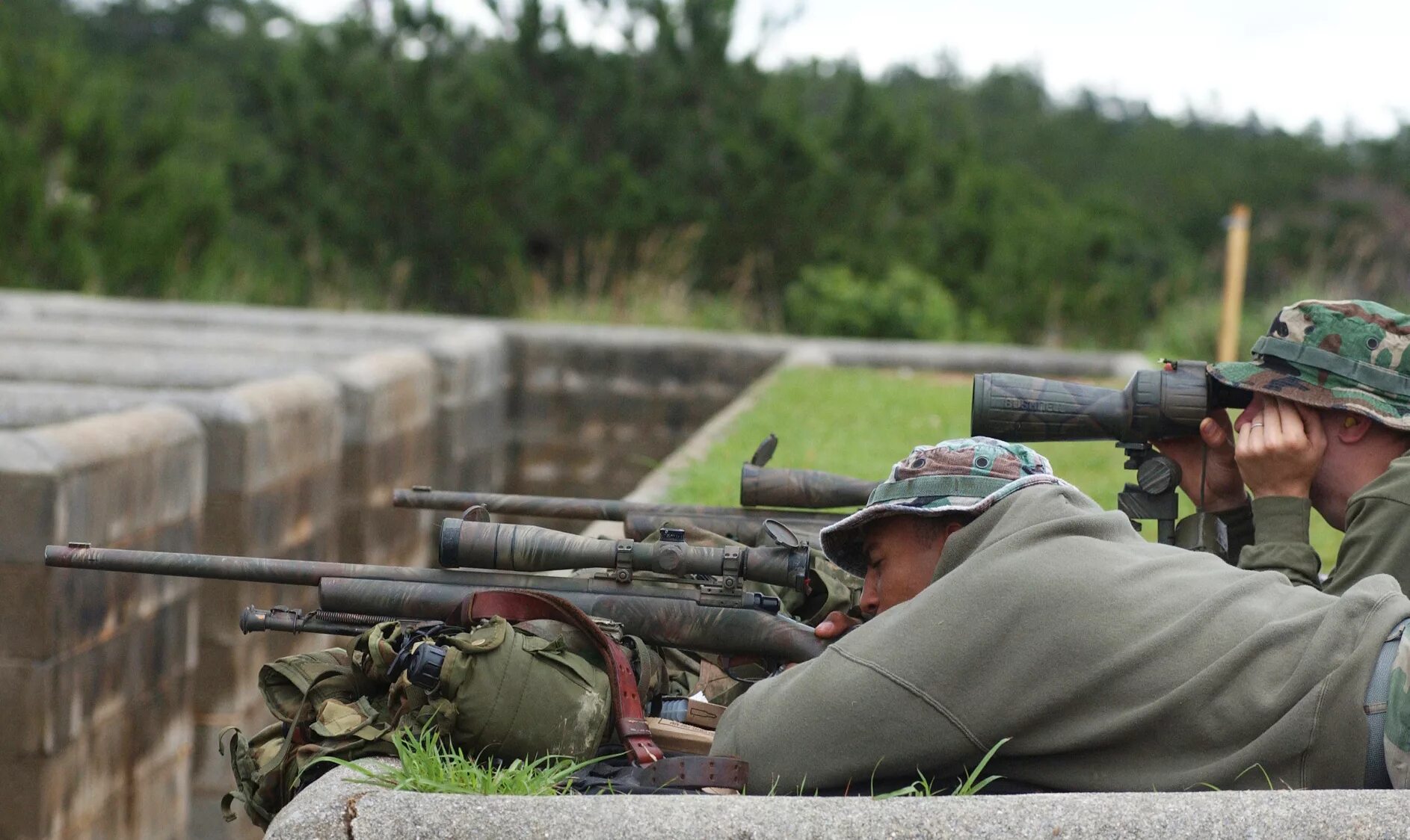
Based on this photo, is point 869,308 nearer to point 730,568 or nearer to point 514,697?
point 730,568

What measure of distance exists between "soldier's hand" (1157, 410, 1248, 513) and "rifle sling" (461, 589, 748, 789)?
138 cm

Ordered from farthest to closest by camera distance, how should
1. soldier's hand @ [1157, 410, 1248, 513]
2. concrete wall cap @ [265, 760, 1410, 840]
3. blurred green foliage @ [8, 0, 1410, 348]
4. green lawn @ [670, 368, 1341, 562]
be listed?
blurred green foliage @ [8, 0, 1410, 348], green lawn @ [670, 368, 1341, 562], soldier's hand @ [1157, 410, 1248, 513], concrete wall cap @ [265, 760, 1410, 840]

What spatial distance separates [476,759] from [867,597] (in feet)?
2.60

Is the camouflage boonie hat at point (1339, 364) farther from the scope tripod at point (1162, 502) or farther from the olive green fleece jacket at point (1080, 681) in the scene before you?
the olive green fleece jacket at point (1080, 681)

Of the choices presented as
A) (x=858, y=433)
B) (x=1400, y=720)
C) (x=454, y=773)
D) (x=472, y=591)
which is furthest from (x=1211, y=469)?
(x=858, y=433)

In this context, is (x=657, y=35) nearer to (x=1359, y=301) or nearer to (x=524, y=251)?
(x=524, y=251)

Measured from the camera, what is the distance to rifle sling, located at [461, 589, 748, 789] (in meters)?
2.61

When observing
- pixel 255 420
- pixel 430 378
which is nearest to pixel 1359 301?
pixel 255 420

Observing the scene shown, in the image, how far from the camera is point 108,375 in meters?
9.10

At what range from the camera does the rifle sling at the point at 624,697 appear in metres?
2.61

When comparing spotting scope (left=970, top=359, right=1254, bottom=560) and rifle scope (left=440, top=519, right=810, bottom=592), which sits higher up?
spotting scope (left=970, top=359, right=1254, bottom=560)

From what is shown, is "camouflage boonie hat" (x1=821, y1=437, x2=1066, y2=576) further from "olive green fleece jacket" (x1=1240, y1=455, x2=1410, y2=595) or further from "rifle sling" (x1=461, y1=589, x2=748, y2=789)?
"olive green fleece jacket" (x1=1240, y1=455, x2=1410, y2=595)

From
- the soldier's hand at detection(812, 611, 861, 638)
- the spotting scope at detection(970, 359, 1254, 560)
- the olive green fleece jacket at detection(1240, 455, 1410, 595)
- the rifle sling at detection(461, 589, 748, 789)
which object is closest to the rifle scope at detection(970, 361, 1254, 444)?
the spotting scope at detection(970, 359, 1254, 560)

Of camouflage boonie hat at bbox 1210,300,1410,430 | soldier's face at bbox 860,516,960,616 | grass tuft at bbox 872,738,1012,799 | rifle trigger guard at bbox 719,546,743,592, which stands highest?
camouflage boonie hat at bbox 1210,300,1410,430
